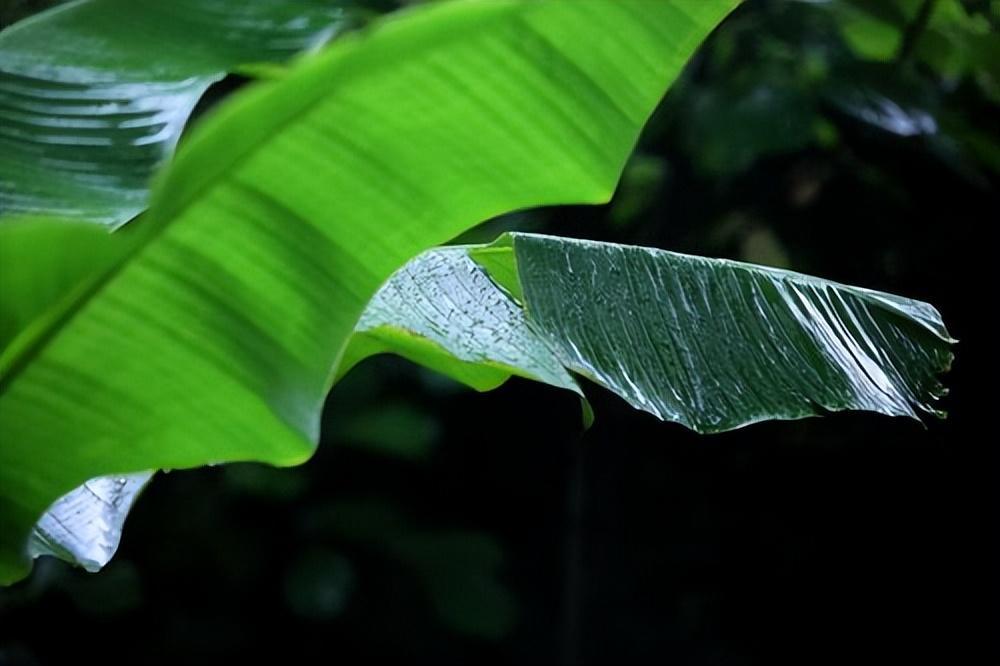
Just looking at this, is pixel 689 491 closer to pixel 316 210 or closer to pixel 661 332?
pixel 661 332

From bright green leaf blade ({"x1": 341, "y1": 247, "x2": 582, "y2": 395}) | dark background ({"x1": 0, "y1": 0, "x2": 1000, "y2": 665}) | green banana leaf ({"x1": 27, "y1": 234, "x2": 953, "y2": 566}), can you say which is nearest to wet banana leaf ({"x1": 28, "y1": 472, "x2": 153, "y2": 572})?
green banana leaf ({"x1": 27, "y1": 234, "x2": 953, "y2": 566})

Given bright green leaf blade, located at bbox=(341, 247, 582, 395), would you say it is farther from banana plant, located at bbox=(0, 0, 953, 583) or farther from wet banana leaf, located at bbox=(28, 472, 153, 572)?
A: wet banana leaf, located at bbox=(28, 472, 153, 572)

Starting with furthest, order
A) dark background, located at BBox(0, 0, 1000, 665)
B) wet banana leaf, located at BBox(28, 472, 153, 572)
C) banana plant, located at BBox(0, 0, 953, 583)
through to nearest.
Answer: dark background, located at BBox(0, 0, 1000, 665) < wet banana leaf, located at BBox(28, 472, 153, 572) < banana plant, located at BBox(0, 0, 953, 583)

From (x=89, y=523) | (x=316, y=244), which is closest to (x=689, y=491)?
(x=89, y=523)

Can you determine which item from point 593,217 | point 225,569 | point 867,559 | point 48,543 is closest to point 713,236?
point 593,217

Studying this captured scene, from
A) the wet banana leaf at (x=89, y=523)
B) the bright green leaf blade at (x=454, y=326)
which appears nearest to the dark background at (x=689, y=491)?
the wet banana leaf at (x=89, y=523)

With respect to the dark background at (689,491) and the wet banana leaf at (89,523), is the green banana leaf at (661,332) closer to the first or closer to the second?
the wet banana leaf at (89,523)

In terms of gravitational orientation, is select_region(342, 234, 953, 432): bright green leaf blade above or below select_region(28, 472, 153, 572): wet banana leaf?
above
